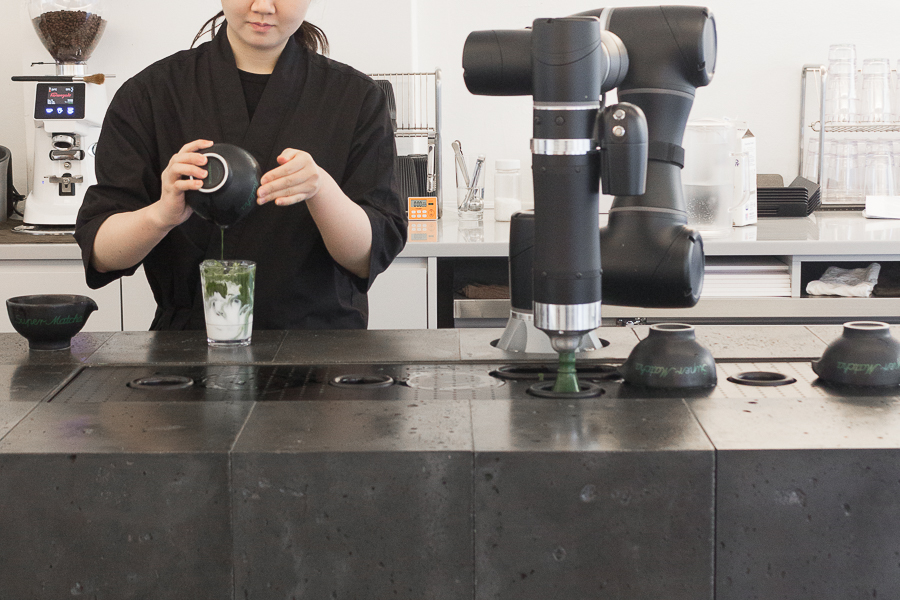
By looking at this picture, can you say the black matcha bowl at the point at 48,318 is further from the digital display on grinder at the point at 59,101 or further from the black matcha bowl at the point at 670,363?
the digital display on grinder at the point at 59,101

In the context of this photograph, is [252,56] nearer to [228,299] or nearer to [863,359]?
[228,299]

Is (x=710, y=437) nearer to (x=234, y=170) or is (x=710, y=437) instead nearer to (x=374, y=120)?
(x=234, y=170)

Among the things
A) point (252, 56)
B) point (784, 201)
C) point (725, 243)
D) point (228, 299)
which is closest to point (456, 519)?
point (228, 299)

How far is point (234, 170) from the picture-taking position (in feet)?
3.73

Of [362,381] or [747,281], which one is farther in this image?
[747,281]

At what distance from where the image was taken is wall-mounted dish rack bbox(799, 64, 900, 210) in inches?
117

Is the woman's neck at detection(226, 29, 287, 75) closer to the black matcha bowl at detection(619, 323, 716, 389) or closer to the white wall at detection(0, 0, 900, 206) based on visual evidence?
the black matcha bowl at detection(619, 323, 716, 389)

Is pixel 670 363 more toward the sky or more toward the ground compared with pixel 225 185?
more toward the ground

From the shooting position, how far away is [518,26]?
10.1ft

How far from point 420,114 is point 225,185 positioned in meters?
1.97

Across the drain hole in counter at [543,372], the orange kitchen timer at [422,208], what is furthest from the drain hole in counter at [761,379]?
the orange kitchen timer at [422,208]

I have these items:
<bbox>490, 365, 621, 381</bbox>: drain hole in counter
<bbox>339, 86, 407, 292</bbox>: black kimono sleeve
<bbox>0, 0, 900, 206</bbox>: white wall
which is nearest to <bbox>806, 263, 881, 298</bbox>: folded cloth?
<bbox>0, 0, 900, 206</bbox>: white wall

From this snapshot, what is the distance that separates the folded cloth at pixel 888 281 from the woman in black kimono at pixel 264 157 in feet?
4.76

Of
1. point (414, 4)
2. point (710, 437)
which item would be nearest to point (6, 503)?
point (710, 437)
